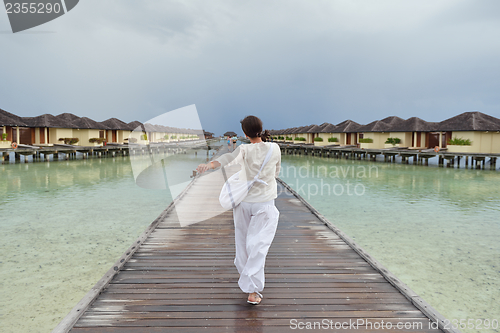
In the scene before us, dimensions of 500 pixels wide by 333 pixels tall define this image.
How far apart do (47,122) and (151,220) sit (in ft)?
84.2

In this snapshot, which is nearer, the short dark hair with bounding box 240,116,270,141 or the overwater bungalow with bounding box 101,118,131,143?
the short dark hair with bounding box 240,116,270,141

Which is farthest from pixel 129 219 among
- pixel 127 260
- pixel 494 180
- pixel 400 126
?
pixel 400 126

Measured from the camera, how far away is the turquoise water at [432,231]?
4754 mm

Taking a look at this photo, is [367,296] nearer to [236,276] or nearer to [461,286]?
[236,276]

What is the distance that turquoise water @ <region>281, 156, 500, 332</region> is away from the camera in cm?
475

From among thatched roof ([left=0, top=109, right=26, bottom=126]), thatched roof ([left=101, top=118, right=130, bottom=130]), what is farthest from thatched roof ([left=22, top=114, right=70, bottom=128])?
thatched roof ([left=101, top=118, right=130, bottom=130])

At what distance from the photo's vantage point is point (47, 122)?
28.4 m

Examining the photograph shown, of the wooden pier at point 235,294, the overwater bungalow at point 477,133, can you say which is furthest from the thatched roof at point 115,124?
the wooden pier at point 235,294

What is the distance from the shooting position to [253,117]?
2609 mm

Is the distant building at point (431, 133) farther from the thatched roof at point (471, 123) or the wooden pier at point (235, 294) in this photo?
the wooden pier at point (235, 294)

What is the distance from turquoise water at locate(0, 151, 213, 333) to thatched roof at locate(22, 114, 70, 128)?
15.7 meters

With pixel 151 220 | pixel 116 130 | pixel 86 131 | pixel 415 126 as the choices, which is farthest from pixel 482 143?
pixel 116 130

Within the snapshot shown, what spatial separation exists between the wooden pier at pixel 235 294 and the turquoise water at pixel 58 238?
56.2 inches

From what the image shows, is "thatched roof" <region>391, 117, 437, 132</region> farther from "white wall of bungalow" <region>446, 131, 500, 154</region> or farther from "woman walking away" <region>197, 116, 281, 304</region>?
"woman walking away" <region>197, 116, 281, 304</region>
